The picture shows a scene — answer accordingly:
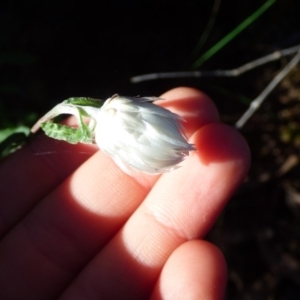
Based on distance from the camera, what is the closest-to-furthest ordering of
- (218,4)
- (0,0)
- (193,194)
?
(193,194)
(0,0)
(218,4)

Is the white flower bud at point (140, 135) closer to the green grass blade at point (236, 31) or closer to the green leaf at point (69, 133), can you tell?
the green leaf at point (69, 133)

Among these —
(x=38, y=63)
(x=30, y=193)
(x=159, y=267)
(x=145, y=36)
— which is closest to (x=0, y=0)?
(x=38, y=63)

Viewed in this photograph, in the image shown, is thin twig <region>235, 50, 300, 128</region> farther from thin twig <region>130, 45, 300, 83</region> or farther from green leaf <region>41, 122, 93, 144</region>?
green leaf <region>41, 122, 93, 144</region>

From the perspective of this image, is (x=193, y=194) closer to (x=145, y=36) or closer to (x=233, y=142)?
(x=233, y=142)

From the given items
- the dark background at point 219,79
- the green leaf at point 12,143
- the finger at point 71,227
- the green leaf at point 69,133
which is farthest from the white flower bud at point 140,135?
the dark background at point 219,79

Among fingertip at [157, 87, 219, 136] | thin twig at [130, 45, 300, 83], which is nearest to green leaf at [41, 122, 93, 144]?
fingertip at [157, 87, 219, 136]

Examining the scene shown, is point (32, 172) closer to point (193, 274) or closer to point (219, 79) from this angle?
point (193, 274)

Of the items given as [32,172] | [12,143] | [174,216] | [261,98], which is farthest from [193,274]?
[261,98]
